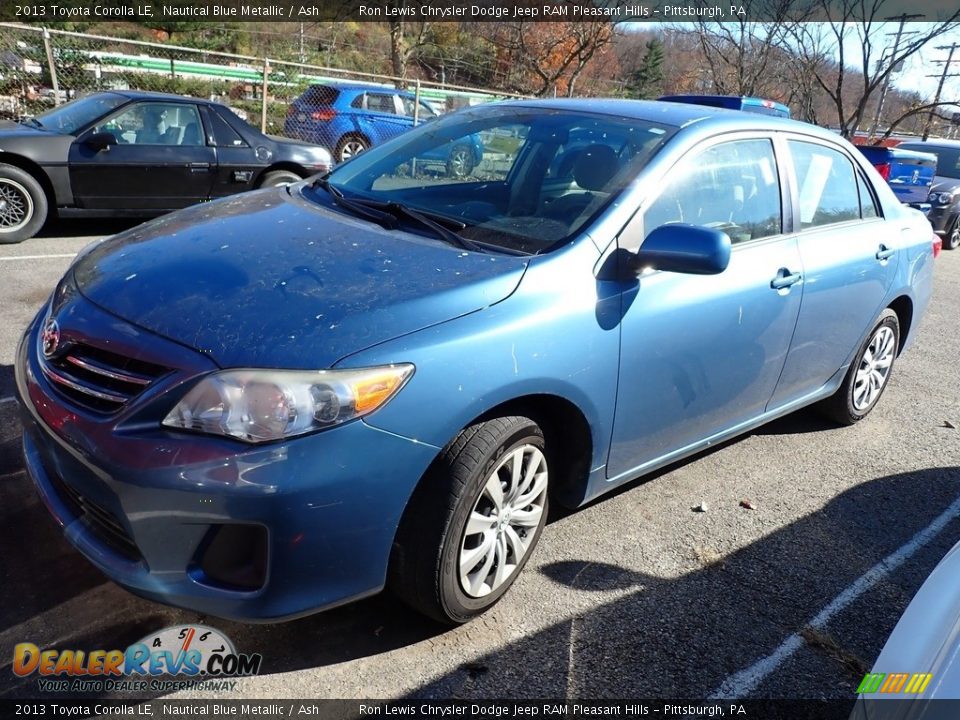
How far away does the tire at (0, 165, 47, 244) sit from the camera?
692 centimetres

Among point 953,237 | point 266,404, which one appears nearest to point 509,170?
point 266,404

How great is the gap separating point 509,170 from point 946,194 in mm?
12072

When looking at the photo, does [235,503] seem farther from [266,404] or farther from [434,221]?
[434,221]

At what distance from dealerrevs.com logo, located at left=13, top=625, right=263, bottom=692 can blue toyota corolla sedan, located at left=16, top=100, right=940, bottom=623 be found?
14.3 inches

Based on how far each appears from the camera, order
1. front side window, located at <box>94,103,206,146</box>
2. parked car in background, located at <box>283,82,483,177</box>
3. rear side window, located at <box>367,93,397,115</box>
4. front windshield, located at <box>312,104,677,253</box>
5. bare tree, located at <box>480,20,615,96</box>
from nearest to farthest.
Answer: front windshield, located at <box>312,104,677,253</box>
front side window, located at <box>94,103,206,146</box>
parked car in background, located at <box>283,82,483,177</box>
rear side window, located at <box>367,93,397,115</box>
bare tree, located at <box>480,20,615,96</box>

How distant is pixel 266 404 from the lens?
6.44 feet

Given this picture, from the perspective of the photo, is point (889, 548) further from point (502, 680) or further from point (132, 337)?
point (132, 337)

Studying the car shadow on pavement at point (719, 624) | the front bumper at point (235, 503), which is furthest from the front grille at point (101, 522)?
the car shadow on pavement at point (719, 624)

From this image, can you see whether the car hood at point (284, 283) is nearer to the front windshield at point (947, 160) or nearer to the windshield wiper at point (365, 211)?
the windshield wiper at point (365, 211)

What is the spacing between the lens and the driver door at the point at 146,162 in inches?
286

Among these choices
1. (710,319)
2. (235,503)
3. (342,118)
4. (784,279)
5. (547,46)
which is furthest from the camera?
(547,46)

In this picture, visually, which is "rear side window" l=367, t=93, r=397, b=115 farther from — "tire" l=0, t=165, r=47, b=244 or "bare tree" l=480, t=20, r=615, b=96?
"bare tree" l=480, t=20, r=615, b=96

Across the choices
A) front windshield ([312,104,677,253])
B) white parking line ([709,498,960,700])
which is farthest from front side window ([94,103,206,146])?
white parking line ([709,498,960,700])

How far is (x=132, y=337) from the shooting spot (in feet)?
7.02
